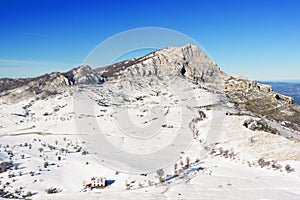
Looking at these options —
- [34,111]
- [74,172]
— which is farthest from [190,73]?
[74,172]

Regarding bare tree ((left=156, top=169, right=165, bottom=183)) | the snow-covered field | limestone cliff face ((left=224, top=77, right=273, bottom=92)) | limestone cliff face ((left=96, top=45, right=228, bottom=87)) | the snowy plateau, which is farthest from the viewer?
limestone cliff face ((left=96, top=45, right=228, bottom=87))

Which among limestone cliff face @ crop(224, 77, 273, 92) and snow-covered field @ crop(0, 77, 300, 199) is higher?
limestone cliff face @ crop(224, 77, 273, 92)

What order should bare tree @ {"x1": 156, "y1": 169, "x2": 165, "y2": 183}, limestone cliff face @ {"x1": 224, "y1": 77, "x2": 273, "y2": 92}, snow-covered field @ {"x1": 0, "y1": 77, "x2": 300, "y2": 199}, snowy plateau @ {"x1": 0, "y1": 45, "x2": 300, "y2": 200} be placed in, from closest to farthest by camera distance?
snow-covered field @ {"x1": 0, "y1": 77, "x2": 300, "y2": 199} → snowy plateau @ {"x1": 0, "y1": 45, "x2": 300, "y2": 200} → bare tree @ {"x1": 156, "y1": 169, "x2": 165, "y2": 183} → limestone cliff face @ {"x1": 224, "y1": 77, "x2": 273, "y2": 92}

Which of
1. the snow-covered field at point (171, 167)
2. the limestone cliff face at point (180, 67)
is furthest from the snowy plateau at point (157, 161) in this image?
the limestone cliff face at point (180, 67)

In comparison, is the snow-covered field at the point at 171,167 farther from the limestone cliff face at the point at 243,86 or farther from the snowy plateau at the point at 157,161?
the limestone cliff face at the point at 243,86

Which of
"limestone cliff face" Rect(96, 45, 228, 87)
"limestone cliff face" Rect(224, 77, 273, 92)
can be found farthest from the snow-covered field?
"limestone cliff face" Rect(96, 45, 228, 87)

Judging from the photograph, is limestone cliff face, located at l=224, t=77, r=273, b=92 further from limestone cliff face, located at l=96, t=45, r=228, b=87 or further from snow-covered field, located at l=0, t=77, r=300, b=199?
snow-covered field, located at l=0, t=77, r=300, b=199

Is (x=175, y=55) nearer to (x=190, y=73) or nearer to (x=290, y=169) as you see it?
(x=190, y=73)

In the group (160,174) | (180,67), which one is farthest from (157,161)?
(180,67)

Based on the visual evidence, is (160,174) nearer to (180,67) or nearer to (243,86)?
(243,86)
